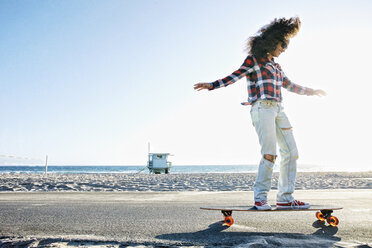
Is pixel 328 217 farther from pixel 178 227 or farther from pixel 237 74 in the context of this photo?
pixel 237 74

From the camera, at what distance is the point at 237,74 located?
316 centimetres

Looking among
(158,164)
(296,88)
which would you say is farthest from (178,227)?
(158,164)

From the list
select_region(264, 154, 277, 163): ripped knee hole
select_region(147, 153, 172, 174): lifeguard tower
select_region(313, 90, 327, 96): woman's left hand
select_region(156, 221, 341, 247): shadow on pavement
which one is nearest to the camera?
select_region(156, 221, 341, 247): shadow on pavement

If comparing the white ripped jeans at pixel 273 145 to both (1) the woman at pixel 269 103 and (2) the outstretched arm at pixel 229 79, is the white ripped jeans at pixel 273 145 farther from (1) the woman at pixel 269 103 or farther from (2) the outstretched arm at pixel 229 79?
(2) the outstretched arm at pixel 229 79

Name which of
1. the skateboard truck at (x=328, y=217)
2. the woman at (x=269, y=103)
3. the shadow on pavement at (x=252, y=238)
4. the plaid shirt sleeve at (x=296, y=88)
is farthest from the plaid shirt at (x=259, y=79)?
the shadow on pavement at (x=252, y=238)

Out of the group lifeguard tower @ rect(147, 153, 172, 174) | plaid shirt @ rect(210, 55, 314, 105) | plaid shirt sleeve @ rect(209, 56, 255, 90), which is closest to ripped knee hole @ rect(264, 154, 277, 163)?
plaid shirt @ rect(210, 55, 314, 105)

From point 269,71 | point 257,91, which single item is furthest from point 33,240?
point 269,71

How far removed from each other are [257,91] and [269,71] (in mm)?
252

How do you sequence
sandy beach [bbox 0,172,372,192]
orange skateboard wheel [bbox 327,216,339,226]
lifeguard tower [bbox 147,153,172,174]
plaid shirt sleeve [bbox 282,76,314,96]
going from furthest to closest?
lifeguard tower [bbox 147,153,172,174] < sandy beach [bbox 0,172,372,192] < plaid shirt sleeve [bbox 282,76,314,96] < orange skateboard wheel [bbox 327,216,339,226]

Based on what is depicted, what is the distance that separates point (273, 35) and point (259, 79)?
0.55m

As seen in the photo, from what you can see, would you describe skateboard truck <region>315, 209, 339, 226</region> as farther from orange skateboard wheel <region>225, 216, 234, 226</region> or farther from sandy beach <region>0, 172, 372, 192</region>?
sandy beach <region>0, 172, 372, 192</region>

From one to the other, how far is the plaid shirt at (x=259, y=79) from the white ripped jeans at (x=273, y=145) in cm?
9

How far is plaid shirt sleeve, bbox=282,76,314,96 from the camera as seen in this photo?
3.54 meters

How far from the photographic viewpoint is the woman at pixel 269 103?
302 cm
